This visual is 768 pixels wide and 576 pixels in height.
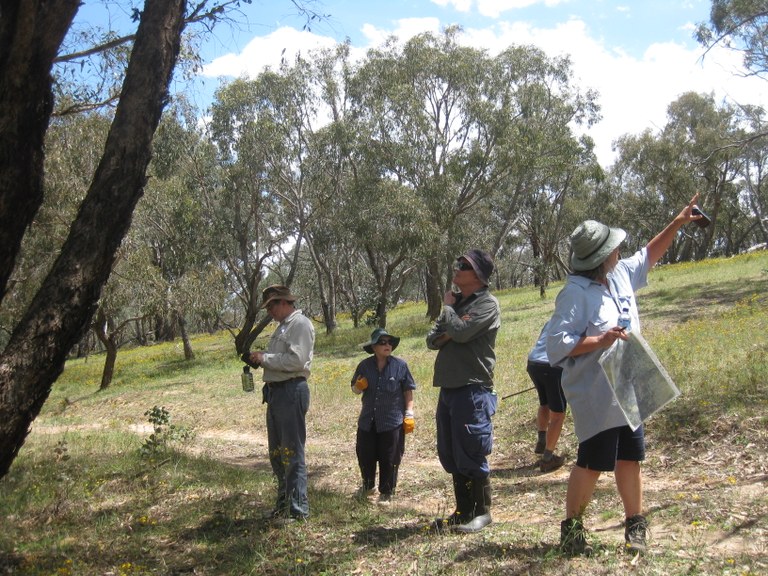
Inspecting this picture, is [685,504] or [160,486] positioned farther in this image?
[160,486]

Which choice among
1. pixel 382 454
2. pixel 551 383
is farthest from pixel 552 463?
pixel 382 454

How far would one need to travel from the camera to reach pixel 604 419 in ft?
12.0

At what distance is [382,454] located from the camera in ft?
19.5

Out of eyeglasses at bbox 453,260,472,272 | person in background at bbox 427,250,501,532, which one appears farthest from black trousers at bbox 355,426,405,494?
eyeglasses at bbox 453,260,472,272

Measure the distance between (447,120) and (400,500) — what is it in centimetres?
2210

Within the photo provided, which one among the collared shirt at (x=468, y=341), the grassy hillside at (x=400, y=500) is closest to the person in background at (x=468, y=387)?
the collared shirt at (x=468, y=341)

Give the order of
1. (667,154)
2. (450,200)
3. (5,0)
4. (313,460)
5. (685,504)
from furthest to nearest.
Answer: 1. (667,154)
2. (450,200)
3. (313,460)
4. (685,504)
5. (5,0)

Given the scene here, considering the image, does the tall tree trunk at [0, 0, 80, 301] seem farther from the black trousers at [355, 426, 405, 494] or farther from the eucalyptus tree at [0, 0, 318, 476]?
the black trousers at [355, 426, 405, 494]

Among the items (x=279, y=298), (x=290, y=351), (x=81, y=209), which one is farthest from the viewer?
(x=279, y=298)

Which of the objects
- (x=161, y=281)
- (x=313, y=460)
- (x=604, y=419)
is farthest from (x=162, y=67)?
(x=161, y=281)

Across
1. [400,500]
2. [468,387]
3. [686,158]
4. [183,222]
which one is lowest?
[400,500]

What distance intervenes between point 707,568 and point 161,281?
18.6m

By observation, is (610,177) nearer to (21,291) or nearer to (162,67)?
(21,291)

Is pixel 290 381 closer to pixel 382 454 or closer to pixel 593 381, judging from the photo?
pixel 382 454
